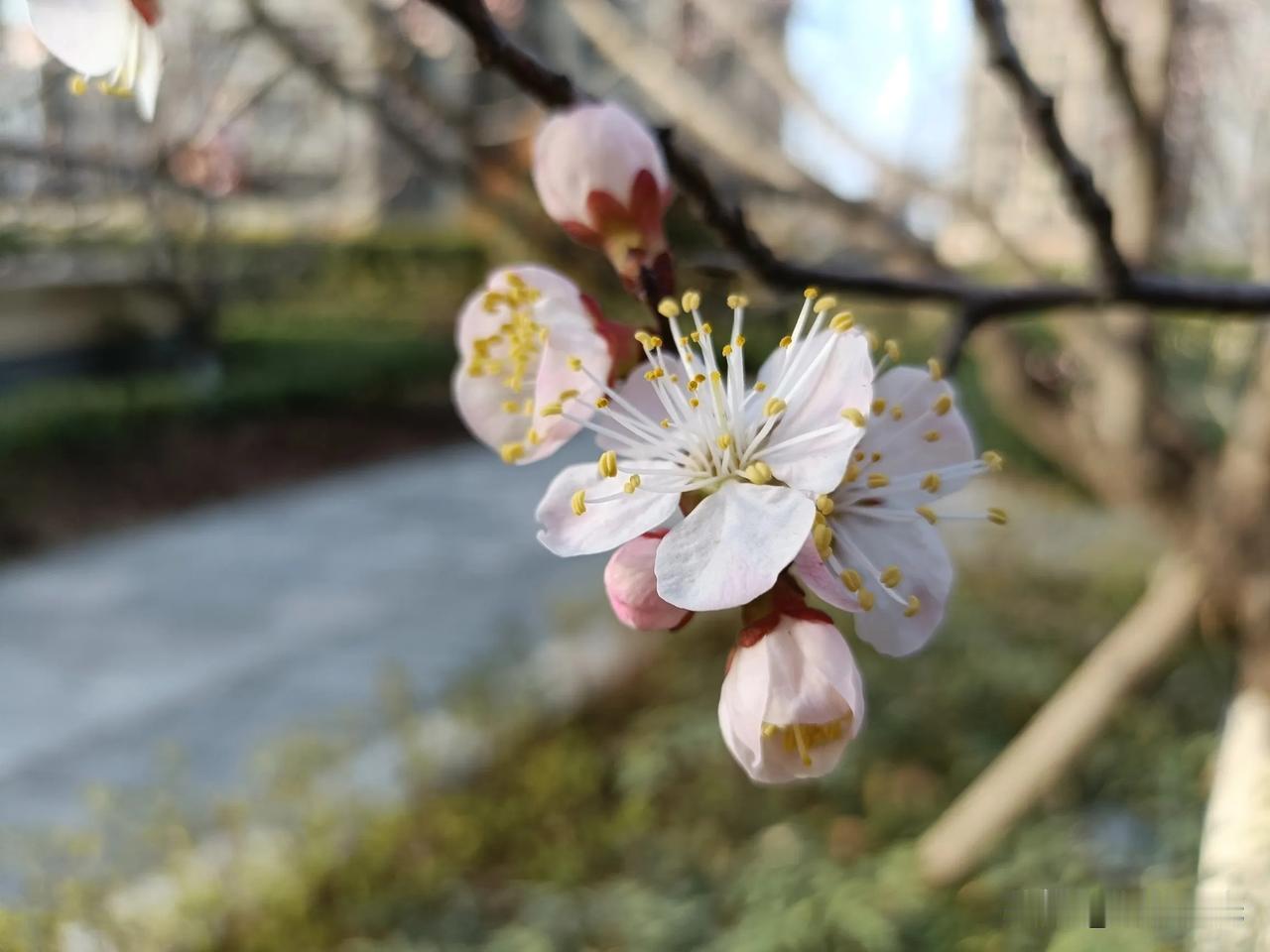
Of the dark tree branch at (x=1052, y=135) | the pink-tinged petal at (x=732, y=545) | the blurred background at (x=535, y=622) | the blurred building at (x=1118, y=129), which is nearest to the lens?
the pink-tinged petal at (x=732, y=545)

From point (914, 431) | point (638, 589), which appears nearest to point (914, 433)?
point (914, 431)

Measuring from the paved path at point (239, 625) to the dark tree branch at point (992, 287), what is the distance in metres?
2.29

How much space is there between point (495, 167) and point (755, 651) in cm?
144

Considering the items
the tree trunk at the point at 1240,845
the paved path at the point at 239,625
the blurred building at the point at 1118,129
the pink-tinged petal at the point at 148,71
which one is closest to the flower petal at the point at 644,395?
the pink-tinged petal at the point at 148,71

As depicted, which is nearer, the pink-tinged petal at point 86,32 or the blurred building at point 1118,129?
the pink-tinged petal at point 86,32

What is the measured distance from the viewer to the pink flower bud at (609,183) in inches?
27.2

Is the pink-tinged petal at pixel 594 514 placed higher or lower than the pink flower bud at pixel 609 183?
lower

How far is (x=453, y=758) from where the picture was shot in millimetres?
2826

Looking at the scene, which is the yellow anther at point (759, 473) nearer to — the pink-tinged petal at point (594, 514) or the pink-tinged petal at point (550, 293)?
the pink-tinged petal at point (594, 514)

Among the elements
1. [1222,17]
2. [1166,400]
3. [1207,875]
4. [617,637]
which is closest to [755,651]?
[1207,875]

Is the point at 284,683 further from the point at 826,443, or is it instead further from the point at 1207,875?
the point at 826,443

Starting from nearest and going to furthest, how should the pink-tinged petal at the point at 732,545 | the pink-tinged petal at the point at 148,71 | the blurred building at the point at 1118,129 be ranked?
the pink-tinged petal at the point at 732,545, the pink-tinged petal at the point at 148,71, the blurred building at the point at 1118,129

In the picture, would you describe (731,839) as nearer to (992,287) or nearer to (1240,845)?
(1240,845)

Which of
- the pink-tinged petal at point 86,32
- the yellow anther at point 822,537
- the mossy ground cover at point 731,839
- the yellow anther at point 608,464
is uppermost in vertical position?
the pink-tinged petal at point 86,32
